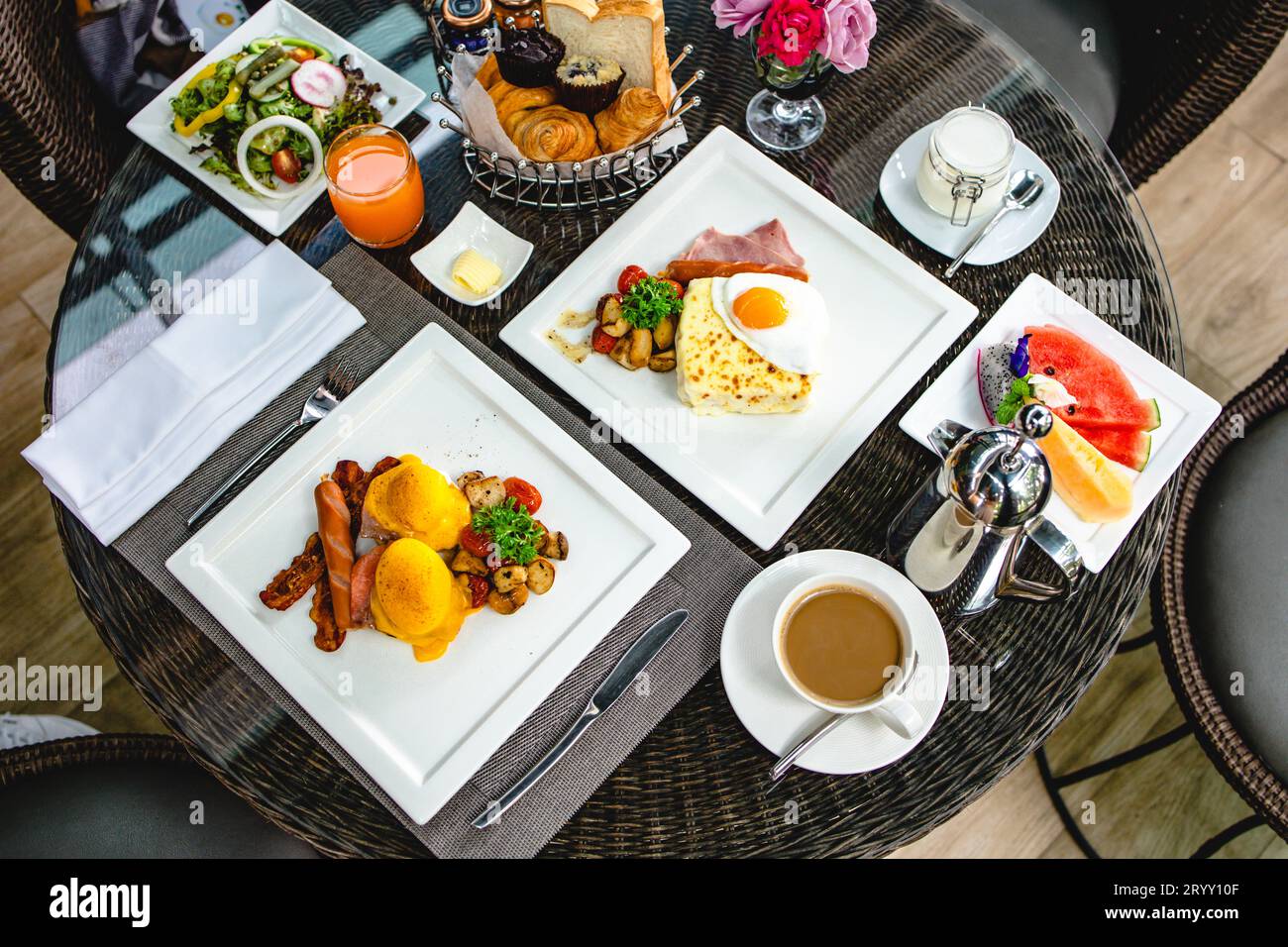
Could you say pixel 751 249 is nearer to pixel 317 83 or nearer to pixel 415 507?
pixel 415 507

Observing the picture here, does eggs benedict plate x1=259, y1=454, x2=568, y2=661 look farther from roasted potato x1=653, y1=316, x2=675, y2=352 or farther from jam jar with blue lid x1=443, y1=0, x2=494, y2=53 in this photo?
jam jar with blue lid x1=443, y1=0, x2=494, y2=53

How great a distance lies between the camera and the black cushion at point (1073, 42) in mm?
2008

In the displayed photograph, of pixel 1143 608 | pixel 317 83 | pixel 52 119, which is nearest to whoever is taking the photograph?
pixel 317 83

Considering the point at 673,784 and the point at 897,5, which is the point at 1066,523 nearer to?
the point at 673,784

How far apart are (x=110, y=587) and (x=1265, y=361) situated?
2.76m

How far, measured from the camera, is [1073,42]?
6.72 feet

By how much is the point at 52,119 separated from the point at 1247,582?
2335 mm

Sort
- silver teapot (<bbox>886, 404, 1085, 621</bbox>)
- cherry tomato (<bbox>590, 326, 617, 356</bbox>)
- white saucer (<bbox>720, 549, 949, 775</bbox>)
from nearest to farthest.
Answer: silver teapot (<bbox>886, 404, 1085, 621</bbox>) → white saucer (<bbox>720, 549, 949, 775</bbox>) → cherry tomato (<bbox>590, 326, 617, 356</bbox>)

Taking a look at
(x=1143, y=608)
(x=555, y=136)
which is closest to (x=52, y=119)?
(x=555, y=136)

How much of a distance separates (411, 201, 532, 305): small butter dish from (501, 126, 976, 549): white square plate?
0.08 meters

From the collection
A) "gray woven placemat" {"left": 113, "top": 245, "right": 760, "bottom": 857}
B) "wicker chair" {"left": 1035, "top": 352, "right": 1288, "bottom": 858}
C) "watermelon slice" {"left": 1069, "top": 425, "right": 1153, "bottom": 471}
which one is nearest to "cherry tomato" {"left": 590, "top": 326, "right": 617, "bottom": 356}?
"gray woven placemat" {"left": 113, "top": 245, "right": 760, "bottom": 857}

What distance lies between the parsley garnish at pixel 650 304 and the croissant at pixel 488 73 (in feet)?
1.42

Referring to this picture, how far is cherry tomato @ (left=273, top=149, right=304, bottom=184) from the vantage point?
154 cm

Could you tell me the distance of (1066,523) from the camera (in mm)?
1327
